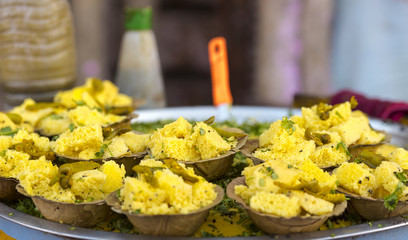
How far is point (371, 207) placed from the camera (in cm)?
98

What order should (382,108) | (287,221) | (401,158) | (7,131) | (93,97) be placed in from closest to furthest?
Result: (287,221), (401,158), (7,131), (93,97), (382,108)

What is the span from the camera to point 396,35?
3189 millimetres

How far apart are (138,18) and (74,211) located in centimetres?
150

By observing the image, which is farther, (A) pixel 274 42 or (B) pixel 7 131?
(A) pixel 274 42

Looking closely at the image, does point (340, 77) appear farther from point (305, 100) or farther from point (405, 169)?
point (405, 169)

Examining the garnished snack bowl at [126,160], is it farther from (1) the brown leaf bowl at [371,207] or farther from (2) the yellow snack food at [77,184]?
(1) the brown leaf bowl at [371,207]

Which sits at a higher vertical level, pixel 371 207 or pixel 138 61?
pixel 138 61

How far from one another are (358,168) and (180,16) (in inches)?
108

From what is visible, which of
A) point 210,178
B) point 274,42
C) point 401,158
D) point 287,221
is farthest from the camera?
point 274,42

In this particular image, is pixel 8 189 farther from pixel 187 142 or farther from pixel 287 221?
pixel 287 221

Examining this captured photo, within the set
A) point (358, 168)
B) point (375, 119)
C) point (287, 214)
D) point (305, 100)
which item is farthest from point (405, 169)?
point (305, 100)

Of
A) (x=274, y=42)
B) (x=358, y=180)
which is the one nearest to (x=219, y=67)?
(x=358, y=180)

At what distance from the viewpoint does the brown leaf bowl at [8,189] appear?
111 cm

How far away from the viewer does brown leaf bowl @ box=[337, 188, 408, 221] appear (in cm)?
97
